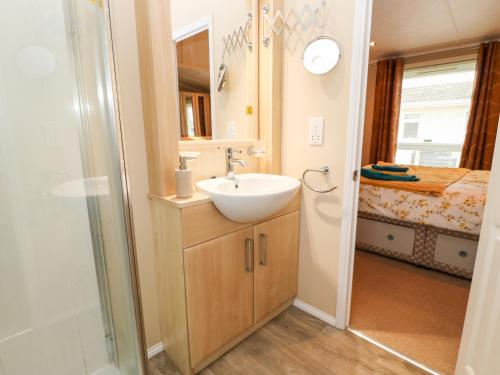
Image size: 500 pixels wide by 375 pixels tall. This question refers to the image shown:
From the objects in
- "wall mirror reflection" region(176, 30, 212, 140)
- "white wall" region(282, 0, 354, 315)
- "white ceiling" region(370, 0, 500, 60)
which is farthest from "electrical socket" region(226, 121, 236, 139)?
"white ceiling" region(370, 0, 500, 60)

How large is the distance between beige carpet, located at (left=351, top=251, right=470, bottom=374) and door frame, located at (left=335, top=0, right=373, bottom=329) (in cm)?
25

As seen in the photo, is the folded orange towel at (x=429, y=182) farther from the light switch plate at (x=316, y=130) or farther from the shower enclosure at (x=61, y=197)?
the shower enclosure at (x=61, y=197)

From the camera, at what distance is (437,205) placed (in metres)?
2.07

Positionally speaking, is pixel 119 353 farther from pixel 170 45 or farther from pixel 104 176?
pixel 170 45

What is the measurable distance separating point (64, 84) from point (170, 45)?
44 cm

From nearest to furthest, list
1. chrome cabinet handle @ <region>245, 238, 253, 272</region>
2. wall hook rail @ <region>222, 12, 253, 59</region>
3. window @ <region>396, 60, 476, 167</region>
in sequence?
chrome cabinet handle @ <region>245, 238, 253, 272</region> < wall hook rail @ <region>222, 12, 253, 59</region> < window @ <region>396, 60, 476, 167</region>

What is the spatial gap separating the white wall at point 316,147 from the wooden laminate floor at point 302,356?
187mm

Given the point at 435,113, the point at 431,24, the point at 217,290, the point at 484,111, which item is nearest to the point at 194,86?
the point at 217,290

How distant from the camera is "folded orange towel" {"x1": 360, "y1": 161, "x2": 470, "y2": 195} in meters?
2.15

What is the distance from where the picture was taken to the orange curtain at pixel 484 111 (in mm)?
3516

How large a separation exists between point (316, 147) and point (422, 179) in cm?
159

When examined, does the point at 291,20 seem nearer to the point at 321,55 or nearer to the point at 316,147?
the point at 321,55

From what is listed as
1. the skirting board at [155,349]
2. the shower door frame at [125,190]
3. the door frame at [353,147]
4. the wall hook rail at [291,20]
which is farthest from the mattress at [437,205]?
the shower door frame at [125,190]

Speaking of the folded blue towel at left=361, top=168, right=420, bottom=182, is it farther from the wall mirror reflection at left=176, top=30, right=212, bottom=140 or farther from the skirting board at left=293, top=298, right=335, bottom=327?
the wall mirror reflection at left=176, top=30, right=212, bottom=140
